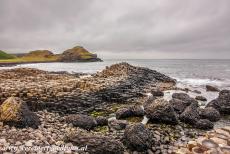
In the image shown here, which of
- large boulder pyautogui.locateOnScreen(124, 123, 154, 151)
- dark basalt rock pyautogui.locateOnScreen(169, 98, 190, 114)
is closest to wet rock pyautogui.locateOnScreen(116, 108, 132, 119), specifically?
dark basalt rock pyautogui.locateOnScreen(169, 98, 190, 114)

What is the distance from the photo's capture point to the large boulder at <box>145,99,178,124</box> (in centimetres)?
1659

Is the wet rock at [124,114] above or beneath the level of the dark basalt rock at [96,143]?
beneath

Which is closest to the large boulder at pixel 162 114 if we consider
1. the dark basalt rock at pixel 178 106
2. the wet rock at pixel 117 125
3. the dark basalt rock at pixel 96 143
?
the wet rock at pixel 117 125

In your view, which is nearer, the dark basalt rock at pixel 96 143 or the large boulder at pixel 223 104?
the dark basalt rock at pixel 96 143

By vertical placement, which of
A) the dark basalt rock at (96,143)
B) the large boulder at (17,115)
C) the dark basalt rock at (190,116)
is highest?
the large boulder at (17,115)

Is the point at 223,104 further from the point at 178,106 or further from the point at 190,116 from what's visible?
the point at 190,116

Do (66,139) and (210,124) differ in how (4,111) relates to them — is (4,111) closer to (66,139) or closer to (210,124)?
(66,139)

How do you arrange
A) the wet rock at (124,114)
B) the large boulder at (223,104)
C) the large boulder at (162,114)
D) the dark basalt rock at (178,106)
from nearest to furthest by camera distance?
the large boulder at (162,114) → the wet rock at (124,114) → the dark basalt rock at (178,106) → the large boulder at (223,104)

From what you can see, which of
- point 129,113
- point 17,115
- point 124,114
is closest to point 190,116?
point 129,113

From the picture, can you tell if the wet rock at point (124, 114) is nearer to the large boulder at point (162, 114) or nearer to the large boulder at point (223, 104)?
the large boulder at point (162, 114)

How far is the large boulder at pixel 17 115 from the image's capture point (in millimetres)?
12742

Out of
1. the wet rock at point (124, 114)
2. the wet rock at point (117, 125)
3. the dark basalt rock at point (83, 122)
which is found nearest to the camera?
the dark basalt rock at point (83, 122)

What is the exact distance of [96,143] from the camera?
11.3 meters

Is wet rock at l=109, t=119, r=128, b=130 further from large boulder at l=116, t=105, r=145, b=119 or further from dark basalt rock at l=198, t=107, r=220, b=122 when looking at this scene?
dark basalt rock at l=198, t=107, r=220, b=122
